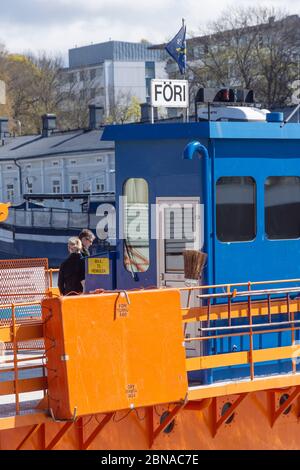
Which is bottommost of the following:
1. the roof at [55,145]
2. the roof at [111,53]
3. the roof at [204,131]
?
the roof at [204,131]

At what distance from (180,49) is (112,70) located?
318ft

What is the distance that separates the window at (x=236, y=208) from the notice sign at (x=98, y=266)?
1.63 meters

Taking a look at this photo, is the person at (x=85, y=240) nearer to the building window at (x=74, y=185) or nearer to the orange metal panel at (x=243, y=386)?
the orange metal panel at (x=243, y=386)

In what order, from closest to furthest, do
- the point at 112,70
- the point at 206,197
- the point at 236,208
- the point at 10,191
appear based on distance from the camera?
the point at 206,197 < the point at 236,208 < the point at 10,191 < the point at 112,70

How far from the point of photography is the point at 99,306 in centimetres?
876

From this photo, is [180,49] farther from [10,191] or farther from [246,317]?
[10,191]

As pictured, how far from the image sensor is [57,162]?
6188cm

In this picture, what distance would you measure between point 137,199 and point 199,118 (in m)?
1.32

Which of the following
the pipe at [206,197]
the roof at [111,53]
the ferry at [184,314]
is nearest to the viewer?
the ferry at [184,314]

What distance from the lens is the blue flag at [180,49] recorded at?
13609 mm

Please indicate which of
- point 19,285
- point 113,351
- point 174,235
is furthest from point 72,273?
point 113,351

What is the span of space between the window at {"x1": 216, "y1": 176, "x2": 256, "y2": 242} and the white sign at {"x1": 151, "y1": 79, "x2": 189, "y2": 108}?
1.14m

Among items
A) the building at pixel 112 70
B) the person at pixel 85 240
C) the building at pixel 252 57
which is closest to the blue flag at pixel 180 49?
the person at pixel 85 240

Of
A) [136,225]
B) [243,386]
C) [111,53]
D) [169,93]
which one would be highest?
[111,53]
